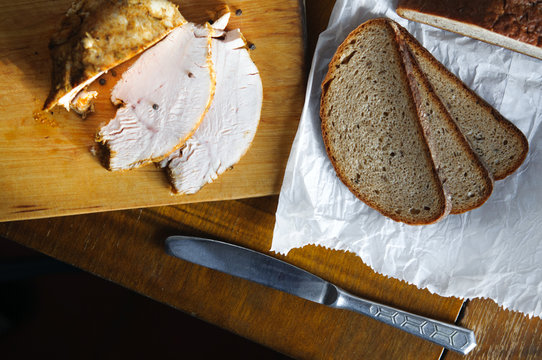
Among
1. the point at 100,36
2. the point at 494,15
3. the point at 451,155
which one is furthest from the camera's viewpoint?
the point at 451,155

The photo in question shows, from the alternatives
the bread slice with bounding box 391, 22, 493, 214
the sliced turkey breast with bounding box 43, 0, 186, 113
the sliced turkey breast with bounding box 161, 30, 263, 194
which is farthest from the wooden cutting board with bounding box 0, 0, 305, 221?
the bread slice with bounding box 391, 22, 493, 214

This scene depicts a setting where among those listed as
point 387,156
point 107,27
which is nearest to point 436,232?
point 387,156

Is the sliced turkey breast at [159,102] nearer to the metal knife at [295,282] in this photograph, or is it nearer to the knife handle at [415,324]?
the metal knife at [295,282]

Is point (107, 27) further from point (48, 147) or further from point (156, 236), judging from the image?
point (156, 236)

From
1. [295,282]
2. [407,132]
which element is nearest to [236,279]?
[295,282]

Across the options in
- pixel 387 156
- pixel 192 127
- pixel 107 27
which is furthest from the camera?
pixel 387 156

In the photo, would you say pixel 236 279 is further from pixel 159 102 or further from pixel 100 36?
pixel 100 36
